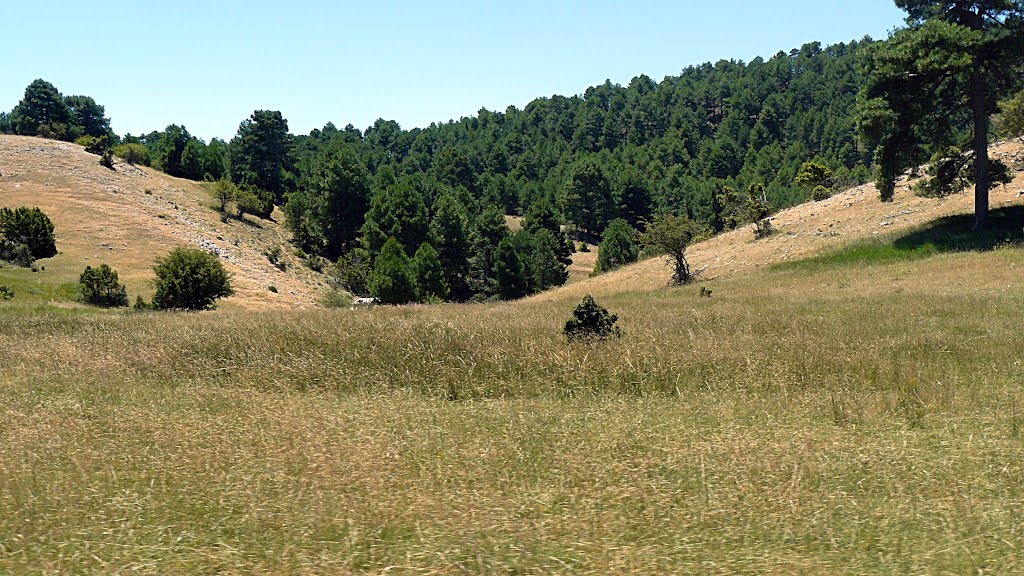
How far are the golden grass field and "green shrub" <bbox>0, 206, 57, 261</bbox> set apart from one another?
4844cm

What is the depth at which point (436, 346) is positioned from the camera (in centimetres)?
1020

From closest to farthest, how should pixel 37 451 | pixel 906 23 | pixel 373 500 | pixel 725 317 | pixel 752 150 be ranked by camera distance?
pixel 373 500
pixel 37 451
pixel 725 317
pixel 906 23
pixel 752 150

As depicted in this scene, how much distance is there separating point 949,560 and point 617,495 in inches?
75.5

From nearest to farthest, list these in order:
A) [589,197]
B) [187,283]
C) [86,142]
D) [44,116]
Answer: [187,283] < [86,142] < [44,116] < [589,197]

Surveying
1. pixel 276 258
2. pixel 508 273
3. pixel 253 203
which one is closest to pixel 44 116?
pixel 253 203

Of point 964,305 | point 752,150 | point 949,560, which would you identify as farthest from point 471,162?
point 949,560

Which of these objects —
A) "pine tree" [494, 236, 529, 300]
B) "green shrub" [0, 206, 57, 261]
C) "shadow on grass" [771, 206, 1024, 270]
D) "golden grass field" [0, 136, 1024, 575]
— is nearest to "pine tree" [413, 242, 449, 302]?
"pine tree" [494, 236, 529, 300]

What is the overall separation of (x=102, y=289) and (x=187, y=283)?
8101 millimetres

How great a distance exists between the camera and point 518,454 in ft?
18.0

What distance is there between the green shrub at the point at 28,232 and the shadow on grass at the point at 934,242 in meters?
51.9

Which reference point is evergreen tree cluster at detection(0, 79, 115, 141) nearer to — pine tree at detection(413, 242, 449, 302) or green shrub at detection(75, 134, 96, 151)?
green shrub at detection(75, 134, 96, 151)

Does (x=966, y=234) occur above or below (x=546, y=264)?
above

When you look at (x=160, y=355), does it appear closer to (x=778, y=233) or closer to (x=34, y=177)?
(x=778, y=233)

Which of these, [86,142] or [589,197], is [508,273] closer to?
[589,197]
